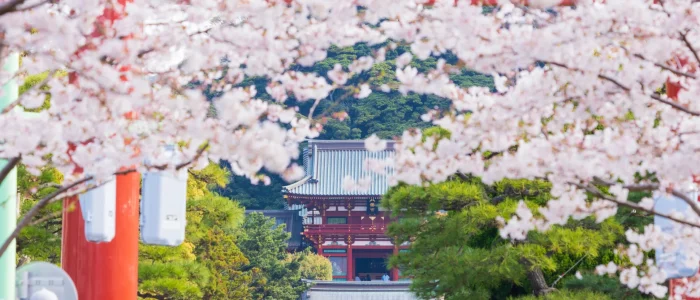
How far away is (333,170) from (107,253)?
28.4 meters

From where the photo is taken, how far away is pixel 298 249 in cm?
3809

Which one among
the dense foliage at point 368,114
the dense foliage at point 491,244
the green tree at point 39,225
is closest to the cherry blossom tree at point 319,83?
the dense foliage at point 491,244

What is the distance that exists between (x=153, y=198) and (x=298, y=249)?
33.3 meters

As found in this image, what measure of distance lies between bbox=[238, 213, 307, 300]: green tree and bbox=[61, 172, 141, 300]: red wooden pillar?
2016 cm

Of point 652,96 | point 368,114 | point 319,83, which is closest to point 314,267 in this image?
point 368,114

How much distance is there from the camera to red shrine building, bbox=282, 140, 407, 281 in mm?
33406

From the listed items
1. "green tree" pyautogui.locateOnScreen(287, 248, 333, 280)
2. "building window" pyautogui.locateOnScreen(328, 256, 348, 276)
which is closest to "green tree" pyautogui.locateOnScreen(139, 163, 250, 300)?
"green tree" pyautogui.locateOnScreen(287, 248, 333, 280)

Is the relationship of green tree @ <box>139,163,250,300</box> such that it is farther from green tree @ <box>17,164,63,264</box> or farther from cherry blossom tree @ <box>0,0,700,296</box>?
cherry blossom tree @ <box>0,0,700,296</box>

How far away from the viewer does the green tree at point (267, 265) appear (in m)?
26.2

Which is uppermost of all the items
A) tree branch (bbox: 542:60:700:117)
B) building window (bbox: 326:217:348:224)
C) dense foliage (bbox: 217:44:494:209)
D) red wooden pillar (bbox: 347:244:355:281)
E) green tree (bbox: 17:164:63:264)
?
dense foliage (bbox: 217:44:494:209)

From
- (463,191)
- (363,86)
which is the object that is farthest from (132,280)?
(463,191)

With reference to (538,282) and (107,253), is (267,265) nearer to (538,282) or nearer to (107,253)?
(538,282)

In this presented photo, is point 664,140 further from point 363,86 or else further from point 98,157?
point 98,157

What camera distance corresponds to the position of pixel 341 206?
3459 centimetres
